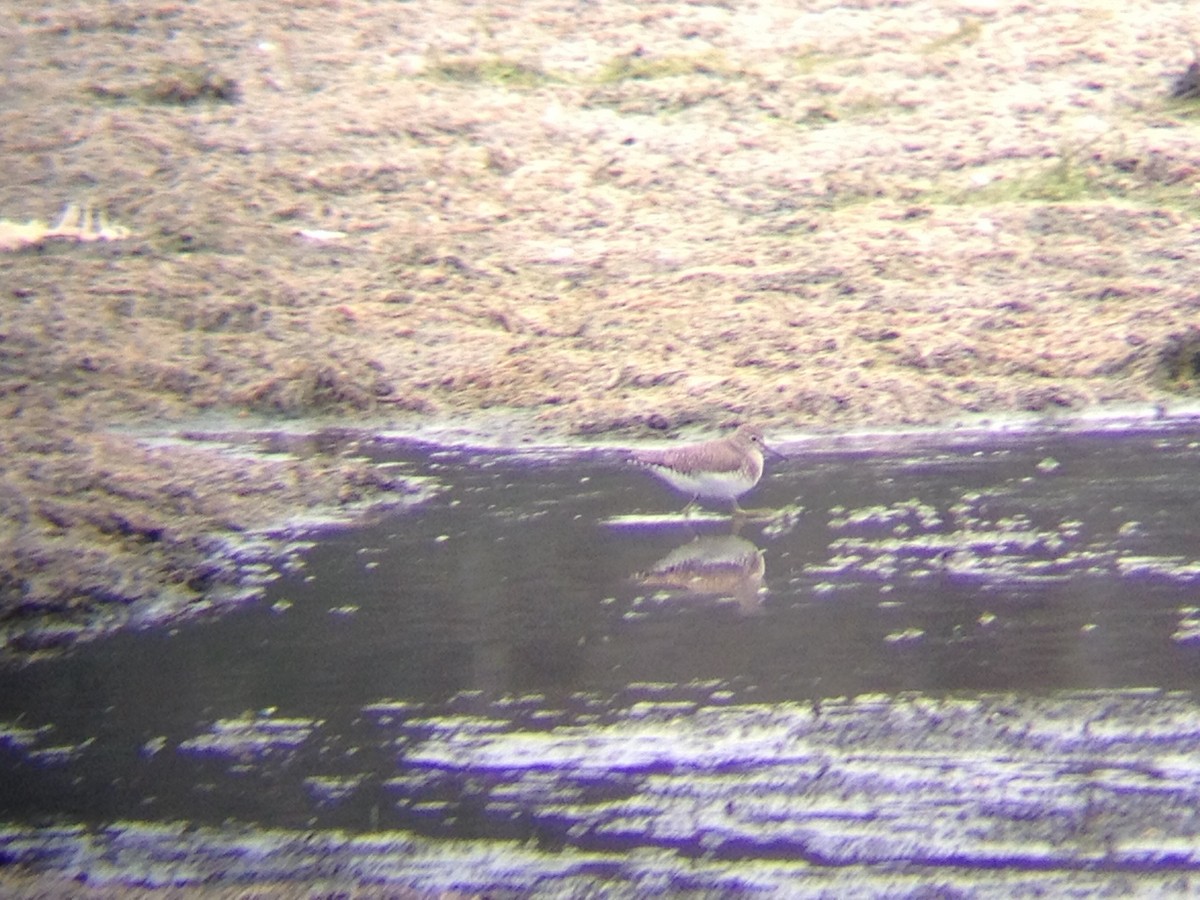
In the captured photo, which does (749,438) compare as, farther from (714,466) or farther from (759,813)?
(759,813)

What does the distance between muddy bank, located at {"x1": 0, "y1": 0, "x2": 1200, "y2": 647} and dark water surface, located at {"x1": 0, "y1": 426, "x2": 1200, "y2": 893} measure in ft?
Answer: 3.33

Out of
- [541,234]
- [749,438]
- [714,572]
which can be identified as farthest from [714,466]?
[541,234]

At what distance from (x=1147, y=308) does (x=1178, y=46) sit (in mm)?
4263

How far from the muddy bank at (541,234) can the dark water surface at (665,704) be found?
1016 mm

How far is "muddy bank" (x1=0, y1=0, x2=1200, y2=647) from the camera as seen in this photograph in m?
10.6

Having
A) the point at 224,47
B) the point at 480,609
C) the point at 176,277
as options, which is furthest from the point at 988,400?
the point at 224,47

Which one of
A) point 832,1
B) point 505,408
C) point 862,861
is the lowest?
point 505,408

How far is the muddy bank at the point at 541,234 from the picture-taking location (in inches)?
417

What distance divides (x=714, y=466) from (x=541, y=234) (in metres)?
4.95

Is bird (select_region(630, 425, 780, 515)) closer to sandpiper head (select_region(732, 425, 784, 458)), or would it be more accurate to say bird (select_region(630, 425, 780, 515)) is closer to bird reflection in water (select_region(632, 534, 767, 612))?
sandpiper head (select_region(732, 425, 784, 458))

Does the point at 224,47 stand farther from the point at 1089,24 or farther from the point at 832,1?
the point at 1089,24

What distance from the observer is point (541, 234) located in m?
13.2

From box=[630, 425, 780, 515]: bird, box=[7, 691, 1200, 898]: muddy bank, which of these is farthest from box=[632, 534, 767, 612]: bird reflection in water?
box=[7, 691, 1200, 898]: muddy bank

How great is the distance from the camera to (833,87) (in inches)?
580
